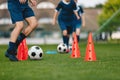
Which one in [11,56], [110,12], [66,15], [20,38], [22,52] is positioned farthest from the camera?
[110,12]

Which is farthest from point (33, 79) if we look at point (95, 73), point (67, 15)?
point (67, 15)

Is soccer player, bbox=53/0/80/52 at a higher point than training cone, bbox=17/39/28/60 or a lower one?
higher

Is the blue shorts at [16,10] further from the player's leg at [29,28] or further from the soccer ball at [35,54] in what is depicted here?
the soccer ball at [35,54]

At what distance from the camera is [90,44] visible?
915 centimetres

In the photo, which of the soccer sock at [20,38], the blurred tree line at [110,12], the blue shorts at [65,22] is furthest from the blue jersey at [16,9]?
the blurred tree line at [110,12]

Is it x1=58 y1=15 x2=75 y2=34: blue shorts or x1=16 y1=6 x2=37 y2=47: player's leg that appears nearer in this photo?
x1=16 y1=6 x2=37 y2=47: player's leg

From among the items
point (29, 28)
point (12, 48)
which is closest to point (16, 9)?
point (29, 28)

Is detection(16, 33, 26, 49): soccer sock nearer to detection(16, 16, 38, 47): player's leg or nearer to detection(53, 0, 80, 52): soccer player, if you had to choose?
detection(16, 16, 38, 47): player's leg

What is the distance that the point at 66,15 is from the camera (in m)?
13.7

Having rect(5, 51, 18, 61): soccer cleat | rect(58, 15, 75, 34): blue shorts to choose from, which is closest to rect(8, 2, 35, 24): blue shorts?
rect(5, 51, 18, 61): soccer cleat

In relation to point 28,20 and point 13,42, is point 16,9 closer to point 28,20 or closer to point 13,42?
point 28,20

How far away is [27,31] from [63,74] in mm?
3361

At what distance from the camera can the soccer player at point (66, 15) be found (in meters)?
13.5

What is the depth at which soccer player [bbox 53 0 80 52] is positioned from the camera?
13453 mm
